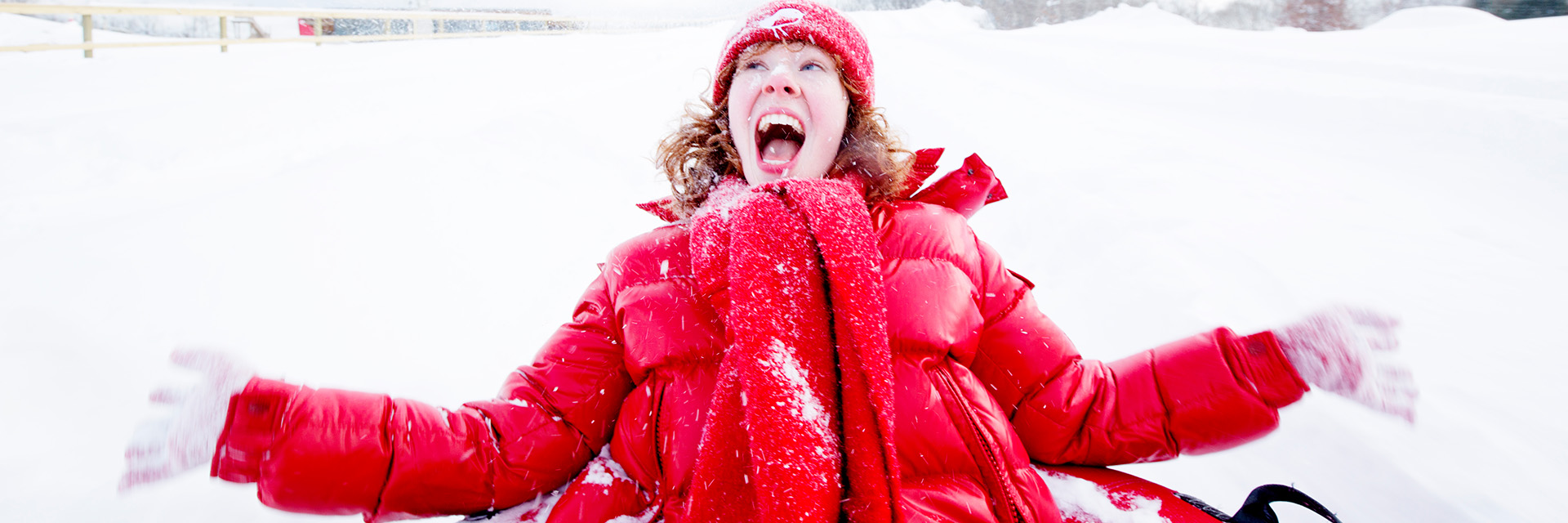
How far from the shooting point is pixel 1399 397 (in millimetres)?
1042

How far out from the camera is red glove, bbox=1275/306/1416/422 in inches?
41.1

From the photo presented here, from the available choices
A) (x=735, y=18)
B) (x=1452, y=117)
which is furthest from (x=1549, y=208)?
(x=735, y=18)

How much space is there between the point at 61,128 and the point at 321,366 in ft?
7.58

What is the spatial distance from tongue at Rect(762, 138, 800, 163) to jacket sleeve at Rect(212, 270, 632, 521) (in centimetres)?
56

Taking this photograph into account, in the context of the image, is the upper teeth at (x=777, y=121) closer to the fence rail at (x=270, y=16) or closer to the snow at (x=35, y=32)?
the fence rail at (x=270, y=16)

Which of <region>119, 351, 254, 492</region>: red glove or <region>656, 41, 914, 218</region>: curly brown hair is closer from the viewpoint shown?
<region>119, 351, 254, 492</region>: red glove

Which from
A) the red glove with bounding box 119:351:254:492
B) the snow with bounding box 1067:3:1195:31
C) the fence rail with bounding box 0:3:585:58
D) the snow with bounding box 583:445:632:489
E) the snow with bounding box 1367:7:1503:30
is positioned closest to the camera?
the red glove with bounding box 119:351:254:492

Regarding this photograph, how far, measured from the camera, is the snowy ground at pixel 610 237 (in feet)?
4.76

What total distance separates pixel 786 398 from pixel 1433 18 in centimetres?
1091

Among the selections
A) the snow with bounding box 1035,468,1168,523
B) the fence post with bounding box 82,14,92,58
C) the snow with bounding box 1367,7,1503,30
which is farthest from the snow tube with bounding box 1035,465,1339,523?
the fence post with bounding box 82,14,92,58

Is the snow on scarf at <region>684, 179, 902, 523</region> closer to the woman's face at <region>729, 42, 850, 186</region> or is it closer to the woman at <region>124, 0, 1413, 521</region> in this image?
the woman at <region>124, 0, 1413, 521</region>

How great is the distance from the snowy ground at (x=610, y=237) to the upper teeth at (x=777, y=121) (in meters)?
1.18

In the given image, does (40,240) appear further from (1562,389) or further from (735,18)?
(1562,389)

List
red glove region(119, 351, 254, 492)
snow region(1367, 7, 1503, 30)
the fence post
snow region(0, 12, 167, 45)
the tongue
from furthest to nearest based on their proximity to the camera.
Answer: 1. snow region(0, 12, 167, 45)
2. snow region(1367, 7, 1503, 30)
3. the fence post
4. the tongue
5. red glove region(119, 351, 254, 492)
